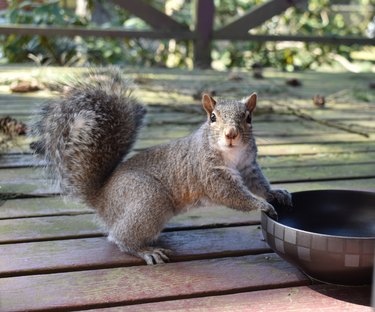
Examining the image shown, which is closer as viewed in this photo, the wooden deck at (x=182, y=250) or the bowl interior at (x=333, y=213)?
the wooden deck at (x=182, y=250)

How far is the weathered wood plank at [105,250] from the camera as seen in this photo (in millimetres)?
1285

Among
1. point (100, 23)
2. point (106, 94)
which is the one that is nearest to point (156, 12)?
point (100, 23)

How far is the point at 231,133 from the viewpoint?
54.7 inches

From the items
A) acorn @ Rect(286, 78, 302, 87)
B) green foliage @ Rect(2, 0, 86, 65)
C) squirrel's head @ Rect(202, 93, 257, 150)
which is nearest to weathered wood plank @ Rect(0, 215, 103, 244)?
squirrel's head @ Rect(202, 93, 257, 150)

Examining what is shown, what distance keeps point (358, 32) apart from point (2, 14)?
383 cm

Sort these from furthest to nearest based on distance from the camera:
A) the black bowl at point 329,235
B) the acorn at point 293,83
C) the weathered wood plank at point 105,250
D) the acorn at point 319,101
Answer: the acorn at point 293,83
the acorn at point 319,101
the weathered wood plank at point 105,250
the black bowl at point 329,235

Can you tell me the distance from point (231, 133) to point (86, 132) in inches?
13.8

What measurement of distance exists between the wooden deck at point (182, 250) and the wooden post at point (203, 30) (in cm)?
177

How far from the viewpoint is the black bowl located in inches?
43.6

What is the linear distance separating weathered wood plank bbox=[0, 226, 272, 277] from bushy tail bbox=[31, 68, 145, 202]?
15cm

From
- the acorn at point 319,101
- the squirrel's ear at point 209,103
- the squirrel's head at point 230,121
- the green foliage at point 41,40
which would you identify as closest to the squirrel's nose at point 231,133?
the squirrel's head at point 230,121

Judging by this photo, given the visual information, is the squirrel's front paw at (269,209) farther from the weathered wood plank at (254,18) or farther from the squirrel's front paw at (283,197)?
the weathered wood plank at (254,18)

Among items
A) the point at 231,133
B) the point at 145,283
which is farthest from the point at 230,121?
the point at 145,283

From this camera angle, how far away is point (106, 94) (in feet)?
4.94
